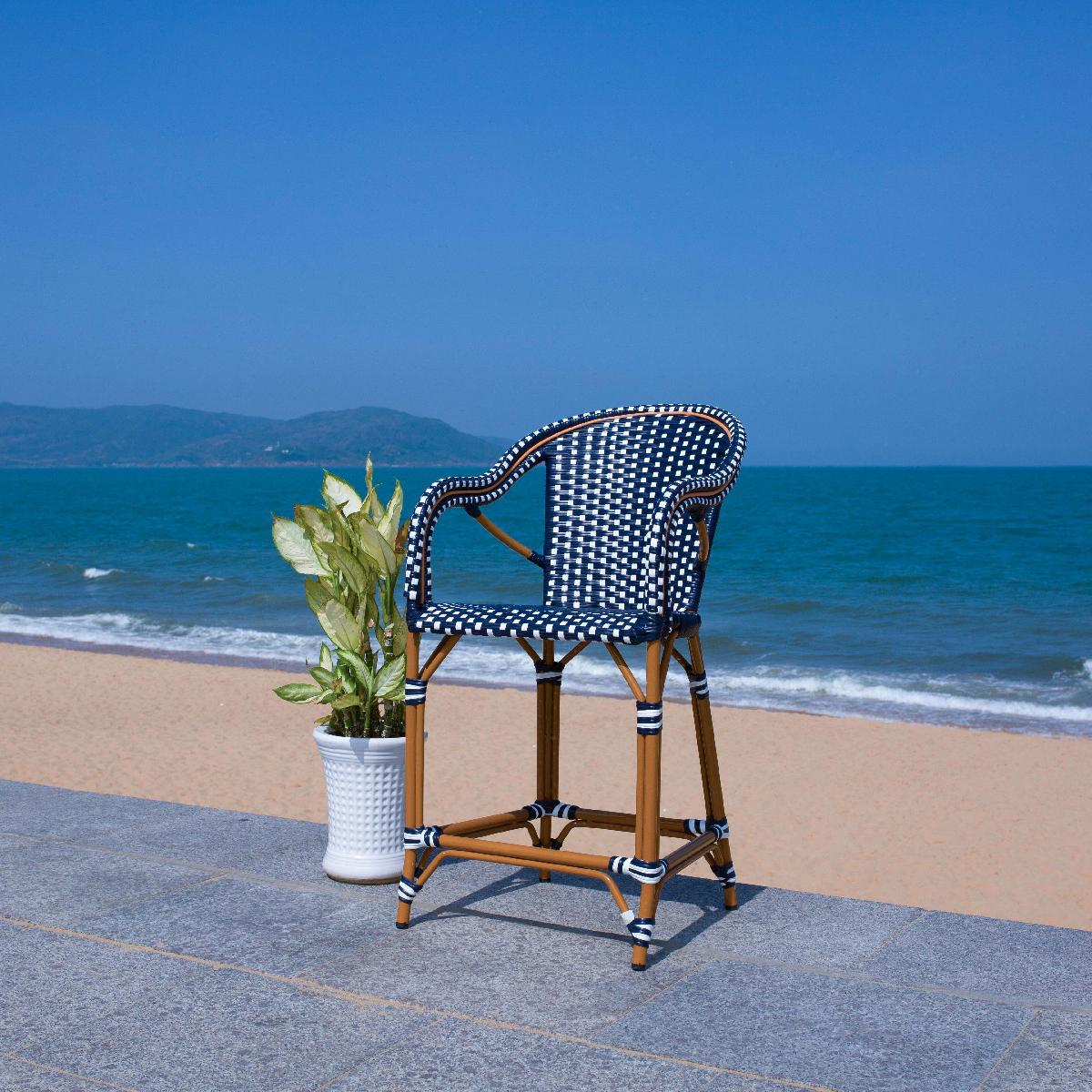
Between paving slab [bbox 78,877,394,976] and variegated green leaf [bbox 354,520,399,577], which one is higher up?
variegated green leaf [bbox 354,520,399,577]

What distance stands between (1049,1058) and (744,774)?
5863 mm

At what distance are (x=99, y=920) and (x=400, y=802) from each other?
75 cm

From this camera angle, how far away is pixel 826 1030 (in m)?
2.21

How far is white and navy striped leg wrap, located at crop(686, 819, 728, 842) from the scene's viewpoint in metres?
2.97

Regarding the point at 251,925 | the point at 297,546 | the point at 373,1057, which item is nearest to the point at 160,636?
the point at 297,546

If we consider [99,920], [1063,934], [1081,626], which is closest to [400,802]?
[99,920]

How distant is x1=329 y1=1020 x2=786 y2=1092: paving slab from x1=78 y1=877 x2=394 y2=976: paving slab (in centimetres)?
47

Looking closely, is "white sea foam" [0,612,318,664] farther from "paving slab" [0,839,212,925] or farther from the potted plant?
the potted plant

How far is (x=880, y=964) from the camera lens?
2.53 meters

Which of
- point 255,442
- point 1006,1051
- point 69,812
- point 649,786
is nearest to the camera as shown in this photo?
point 1006,1051

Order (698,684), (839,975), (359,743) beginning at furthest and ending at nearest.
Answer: (359,743) < (698,684) < (839,975)

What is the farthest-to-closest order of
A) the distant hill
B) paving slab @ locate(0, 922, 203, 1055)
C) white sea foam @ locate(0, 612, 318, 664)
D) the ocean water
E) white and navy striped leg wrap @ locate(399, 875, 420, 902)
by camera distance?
the distant hill < white sea foam @ locate(0, 612, 318, 664) < the ocean water < white and navy striped leg wrap @ locate(399, 875, 420, 902) < paving slab @ locate(0, 922, 203, 1055)

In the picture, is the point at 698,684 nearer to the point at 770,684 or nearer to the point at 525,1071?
the point at 525,1071

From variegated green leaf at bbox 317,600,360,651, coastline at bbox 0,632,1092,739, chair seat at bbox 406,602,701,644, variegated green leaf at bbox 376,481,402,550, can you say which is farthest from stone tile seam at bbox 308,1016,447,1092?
coastline at bbox 0,632,1092,739
